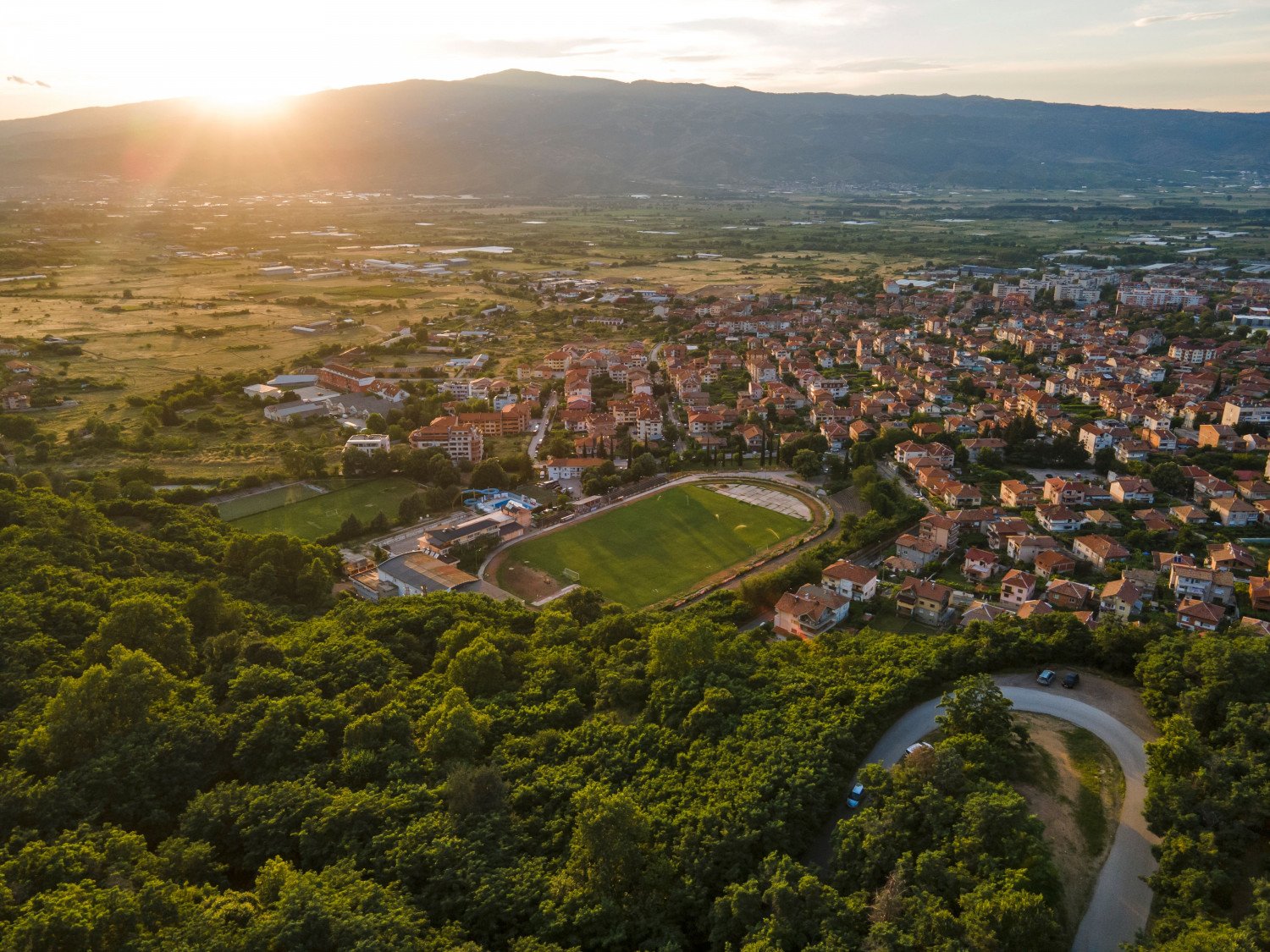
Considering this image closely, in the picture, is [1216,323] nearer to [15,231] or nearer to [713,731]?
[713,731]

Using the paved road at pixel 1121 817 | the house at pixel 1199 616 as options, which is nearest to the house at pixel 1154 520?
the house at pixel 1199 616

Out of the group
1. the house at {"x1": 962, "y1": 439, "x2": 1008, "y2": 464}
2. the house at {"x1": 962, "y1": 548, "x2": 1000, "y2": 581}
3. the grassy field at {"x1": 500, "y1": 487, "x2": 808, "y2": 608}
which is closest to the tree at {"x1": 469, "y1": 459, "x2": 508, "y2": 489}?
the grassy field at {"x1": 500, "y1": 487, "x2": 808, "y2": 608}

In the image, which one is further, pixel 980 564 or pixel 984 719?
pixel 980 564

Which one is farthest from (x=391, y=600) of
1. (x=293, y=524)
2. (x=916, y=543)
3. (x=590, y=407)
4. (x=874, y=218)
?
(x=874, y=218)

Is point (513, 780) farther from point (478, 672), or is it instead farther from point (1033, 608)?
point (1033, 608)

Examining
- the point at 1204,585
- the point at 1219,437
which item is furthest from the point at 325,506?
the point at 1219,437

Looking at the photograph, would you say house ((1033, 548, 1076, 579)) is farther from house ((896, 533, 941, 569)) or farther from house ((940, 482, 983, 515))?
house ((940, 482, 983, 515))
